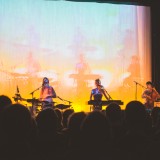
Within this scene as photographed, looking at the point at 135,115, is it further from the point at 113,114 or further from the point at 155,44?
the point at 155,44

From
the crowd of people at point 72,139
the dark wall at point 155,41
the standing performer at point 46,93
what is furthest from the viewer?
the dark wall at point 155,41

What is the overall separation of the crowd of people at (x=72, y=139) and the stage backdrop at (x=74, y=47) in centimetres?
934

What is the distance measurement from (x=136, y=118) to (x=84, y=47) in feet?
32.3

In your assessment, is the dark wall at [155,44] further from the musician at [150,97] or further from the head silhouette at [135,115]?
the head silhouette at [135,115]

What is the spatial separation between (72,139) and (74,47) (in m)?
10.3

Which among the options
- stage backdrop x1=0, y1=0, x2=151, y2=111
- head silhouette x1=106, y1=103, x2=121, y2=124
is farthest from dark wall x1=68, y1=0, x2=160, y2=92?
head silhouette x1=106, y1=103, x2=121, y2=124

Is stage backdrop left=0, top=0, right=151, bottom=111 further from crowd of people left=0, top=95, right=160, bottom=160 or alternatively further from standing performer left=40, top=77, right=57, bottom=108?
crowd of people left=0, top=95, right=160, bottom=160

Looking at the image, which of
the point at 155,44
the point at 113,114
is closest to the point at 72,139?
the point at 113,114

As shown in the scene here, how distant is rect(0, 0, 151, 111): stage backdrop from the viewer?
12.5 m

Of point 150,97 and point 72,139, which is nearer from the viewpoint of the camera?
point 72,139

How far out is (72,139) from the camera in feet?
9.89

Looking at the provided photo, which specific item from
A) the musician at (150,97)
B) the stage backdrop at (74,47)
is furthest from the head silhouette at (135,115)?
the stage backdrop at (74,47)

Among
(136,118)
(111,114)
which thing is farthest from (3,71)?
(136,118)

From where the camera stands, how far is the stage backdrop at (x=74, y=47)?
1248 cm
